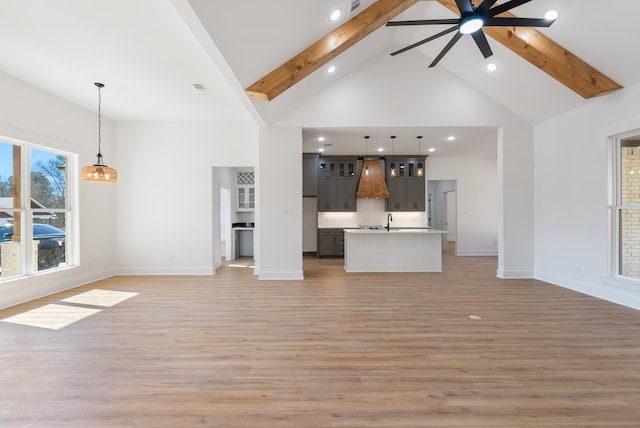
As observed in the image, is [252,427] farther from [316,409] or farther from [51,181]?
[51,181]

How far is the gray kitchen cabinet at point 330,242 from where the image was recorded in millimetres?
8477

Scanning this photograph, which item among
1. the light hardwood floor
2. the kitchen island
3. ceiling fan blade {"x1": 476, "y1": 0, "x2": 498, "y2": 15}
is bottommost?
the light hardwood floor

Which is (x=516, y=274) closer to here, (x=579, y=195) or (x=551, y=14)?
(x=579, y=195)

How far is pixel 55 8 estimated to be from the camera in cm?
271

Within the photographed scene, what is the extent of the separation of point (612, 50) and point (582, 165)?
5.73ft

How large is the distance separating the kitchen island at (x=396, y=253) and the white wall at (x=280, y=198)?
149 centimetres

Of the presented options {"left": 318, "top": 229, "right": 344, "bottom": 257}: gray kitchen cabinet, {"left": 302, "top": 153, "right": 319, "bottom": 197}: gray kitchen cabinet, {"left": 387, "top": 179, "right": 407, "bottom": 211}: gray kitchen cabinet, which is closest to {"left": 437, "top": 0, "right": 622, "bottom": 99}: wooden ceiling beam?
{"left": 387, "top": 179, "right": 407, "bottom": 211}: gray kitchen cabinet

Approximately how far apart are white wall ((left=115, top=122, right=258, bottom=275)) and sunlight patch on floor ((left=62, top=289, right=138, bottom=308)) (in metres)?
1.37

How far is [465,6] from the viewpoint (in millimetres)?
2842

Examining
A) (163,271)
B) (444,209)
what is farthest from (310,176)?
(444,209)

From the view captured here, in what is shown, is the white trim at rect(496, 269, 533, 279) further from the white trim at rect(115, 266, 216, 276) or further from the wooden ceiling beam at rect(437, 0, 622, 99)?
the white trim at rect(115, 266, 216, 276)

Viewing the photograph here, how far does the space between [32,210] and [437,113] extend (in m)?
7.16

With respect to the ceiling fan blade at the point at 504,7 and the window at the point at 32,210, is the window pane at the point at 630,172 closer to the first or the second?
the ceiling fan blade at the point at 504,7

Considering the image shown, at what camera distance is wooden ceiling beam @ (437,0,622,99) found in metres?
4.11
